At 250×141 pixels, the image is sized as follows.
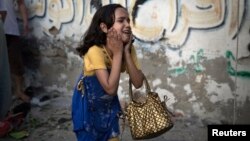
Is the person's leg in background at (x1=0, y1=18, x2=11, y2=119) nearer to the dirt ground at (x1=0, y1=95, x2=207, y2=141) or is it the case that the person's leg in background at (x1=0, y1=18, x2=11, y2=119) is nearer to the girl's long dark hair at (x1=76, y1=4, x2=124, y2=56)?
the girl's long dark hair at (x1=76, y1=4, x2=124, y2=56)

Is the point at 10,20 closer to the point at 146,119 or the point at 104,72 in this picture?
the point at 104,72

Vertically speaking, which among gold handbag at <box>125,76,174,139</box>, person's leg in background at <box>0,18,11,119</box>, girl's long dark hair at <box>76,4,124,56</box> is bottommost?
gold handbag at <box>125,76,174,139</box>

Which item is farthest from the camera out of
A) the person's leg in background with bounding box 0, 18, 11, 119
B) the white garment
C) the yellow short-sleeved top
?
the white garment

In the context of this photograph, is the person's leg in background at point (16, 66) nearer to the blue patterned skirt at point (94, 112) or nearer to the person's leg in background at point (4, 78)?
the blue patterned skirt at point (94, 112)

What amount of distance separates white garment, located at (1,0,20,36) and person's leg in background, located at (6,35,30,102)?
97mm

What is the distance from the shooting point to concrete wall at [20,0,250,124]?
15.6 feet

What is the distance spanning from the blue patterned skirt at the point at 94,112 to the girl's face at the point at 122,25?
32 centimetres

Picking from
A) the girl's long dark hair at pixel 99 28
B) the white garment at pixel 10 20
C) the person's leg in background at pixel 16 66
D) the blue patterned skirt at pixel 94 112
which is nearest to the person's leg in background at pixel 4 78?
the blue patterned skirt at pixel 94 112

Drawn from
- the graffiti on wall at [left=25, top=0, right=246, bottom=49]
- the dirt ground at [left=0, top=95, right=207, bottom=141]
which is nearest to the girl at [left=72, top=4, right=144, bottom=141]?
the dirt ground at [left=0, top=95, right=207, bottom=141]

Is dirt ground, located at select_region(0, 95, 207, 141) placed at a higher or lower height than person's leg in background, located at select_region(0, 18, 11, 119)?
lower

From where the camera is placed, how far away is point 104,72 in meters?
2.54

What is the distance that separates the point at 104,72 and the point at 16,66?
331 cm

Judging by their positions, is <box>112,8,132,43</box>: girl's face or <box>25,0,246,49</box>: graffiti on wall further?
<box>25,0,246,49</box>: graffiti on wall

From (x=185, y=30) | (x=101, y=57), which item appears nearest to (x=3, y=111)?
(x=101, y=57)
